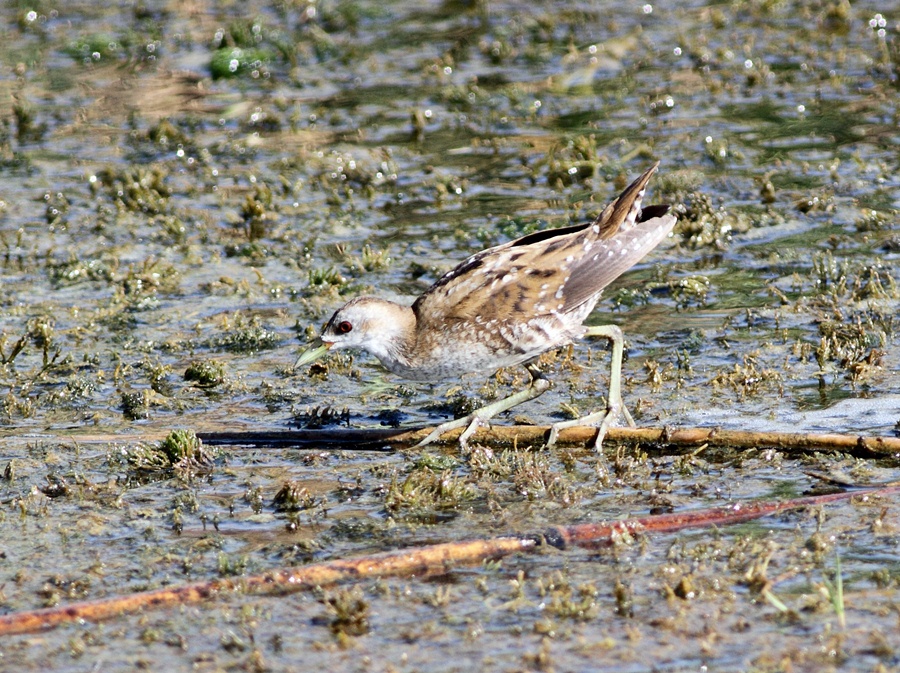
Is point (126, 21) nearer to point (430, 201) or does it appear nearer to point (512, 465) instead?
point (430, 201)

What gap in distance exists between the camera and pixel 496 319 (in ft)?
20.0

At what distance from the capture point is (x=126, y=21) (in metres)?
15.0

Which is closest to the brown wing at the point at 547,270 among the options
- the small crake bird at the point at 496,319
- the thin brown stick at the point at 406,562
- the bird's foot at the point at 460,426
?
the small crake bird at the point at 496,319

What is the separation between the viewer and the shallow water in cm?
462

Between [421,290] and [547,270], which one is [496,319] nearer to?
[547,270]

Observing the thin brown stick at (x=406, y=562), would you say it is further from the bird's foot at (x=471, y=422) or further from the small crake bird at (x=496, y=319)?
the bird's foot at (x=471, y=422)

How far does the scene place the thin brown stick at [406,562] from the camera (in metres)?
4.62

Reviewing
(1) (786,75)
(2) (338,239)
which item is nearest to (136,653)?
(2) (338,239)

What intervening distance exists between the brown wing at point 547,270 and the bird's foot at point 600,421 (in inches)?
19.8

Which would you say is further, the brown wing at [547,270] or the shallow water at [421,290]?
the brown wing at [547,270]

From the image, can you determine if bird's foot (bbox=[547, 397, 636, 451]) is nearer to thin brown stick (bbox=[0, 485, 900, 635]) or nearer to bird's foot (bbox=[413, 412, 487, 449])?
bird's foot (bbox=[413, 412, 487, 449])

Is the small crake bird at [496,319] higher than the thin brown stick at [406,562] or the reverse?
higher

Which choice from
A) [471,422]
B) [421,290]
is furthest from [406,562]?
[421,290]

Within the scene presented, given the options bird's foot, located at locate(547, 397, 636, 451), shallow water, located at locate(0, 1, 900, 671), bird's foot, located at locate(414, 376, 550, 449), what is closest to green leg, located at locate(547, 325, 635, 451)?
bird's foot, located at locate(547, 397, 636, 451)
